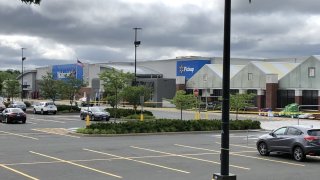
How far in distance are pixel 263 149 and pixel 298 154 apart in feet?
6.57

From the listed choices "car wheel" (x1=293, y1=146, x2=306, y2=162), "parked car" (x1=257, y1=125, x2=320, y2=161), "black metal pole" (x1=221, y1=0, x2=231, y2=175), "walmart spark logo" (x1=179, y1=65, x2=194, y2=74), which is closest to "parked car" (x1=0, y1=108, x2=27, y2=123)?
"parked car" (x1=257, y1=125, x2=320, y2=161)

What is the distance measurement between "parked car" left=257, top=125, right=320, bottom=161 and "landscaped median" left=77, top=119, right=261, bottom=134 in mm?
11405

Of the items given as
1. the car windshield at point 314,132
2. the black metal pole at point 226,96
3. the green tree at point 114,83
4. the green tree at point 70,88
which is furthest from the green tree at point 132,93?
the black metal pole at point 226,96

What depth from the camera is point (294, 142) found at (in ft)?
65.4

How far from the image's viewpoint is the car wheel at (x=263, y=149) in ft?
70.0

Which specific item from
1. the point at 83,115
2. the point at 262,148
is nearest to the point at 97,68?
the point at 83,115

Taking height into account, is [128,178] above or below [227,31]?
below

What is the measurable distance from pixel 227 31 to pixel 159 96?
72.8 metres

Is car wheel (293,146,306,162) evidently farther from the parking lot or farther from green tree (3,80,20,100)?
green tree (3,80,20,100)

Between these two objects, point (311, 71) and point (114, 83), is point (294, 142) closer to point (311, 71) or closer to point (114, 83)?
point (114, 83)

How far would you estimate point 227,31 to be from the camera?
9.70m

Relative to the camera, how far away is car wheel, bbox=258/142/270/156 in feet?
70.0

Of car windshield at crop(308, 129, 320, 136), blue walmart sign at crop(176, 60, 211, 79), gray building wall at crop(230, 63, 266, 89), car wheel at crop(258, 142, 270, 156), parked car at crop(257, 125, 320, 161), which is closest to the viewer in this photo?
parked car at crop(257, 125, 320, 161)

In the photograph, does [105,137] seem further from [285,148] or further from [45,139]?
Answer: [285,148]
